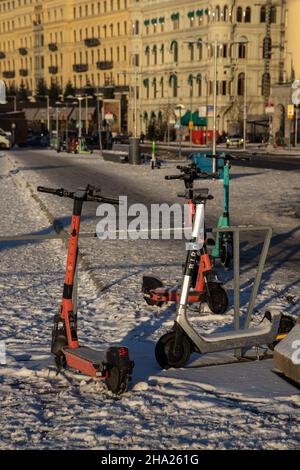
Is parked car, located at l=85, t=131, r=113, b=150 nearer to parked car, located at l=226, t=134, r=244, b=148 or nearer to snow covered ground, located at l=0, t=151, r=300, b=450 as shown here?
parked car, located at l=226, t=134, r=244, b=148

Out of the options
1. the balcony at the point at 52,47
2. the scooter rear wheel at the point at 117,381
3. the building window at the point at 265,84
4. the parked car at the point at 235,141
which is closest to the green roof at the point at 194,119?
the building window at the point at 265,84

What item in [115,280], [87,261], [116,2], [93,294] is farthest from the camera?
[116,2]

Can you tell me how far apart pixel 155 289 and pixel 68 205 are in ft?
42.3

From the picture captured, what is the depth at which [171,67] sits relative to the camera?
106500 mm

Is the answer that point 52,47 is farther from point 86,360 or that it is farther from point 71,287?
point 86,360

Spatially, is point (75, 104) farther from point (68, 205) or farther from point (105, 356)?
point (105, 356)

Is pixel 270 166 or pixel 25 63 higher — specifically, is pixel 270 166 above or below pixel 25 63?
below

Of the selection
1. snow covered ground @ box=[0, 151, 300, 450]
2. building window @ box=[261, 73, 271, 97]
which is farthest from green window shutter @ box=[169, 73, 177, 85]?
snow covered ground @ box=[0, 151, 300, 450]

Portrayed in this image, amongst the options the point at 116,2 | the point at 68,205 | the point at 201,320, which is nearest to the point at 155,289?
the point at 201,320

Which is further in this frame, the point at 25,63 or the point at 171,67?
the point at 25,63

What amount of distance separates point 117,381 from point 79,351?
0.64 meters

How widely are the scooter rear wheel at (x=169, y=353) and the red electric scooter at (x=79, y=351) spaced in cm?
54

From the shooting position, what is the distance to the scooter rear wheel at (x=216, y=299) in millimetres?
9305

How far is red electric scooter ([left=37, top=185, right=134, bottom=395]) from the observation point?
21.0 ft
